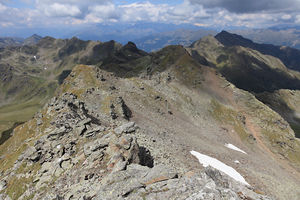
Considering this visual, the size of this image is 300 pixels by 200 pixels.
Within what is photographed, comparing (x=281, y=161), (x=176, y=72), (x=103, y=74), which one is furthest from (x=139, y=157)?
(x=176, y=72)

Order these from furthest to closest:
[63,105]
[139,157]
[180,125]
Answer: [180,125] → [63,105] → [139,157]

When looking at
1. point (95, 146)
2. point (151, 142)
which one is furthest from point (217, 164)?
point (95, 146)

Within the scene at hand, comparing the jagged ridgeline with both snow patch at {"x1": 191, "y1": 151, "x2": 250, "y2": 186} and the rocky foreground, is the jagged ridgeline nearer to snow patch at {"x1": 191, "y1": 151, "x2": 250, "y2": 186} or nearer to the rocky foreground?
the rocky foreground

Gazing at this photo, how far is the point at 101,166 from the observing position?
20938 millimetres

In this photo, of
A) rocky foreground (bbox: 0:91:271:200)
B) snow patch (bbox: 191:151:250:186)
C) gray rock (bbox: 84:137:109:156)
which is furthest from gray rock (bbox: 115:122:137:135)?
snow patch (bbox: 191:151:250:186)

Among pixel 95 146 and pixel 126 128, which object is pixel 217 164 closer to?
pixel 126 128

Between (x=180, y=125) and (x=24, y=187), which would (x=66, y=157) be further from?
(x=180, y=125)

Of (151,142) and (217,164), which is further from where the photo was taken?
(217,164)

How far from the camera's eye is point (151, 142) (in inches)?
1255

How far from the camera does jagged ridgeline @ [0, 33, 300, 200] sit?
1708 centimetres

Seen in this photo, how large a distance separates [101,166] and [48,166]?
8.54 m

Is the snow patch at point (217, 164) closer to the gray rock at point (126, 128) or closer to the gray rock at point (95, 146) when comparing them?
the gray rock at point (126, 128)

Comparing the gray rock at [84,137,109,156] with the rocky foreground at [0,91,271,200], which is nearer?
the rocky foreground at [0,91,271,200]

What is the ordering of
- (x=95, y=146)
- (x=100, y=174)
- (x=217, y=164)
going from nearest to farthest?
(x=100, y=174), (x=95, y=146), (x=217, y=164)
